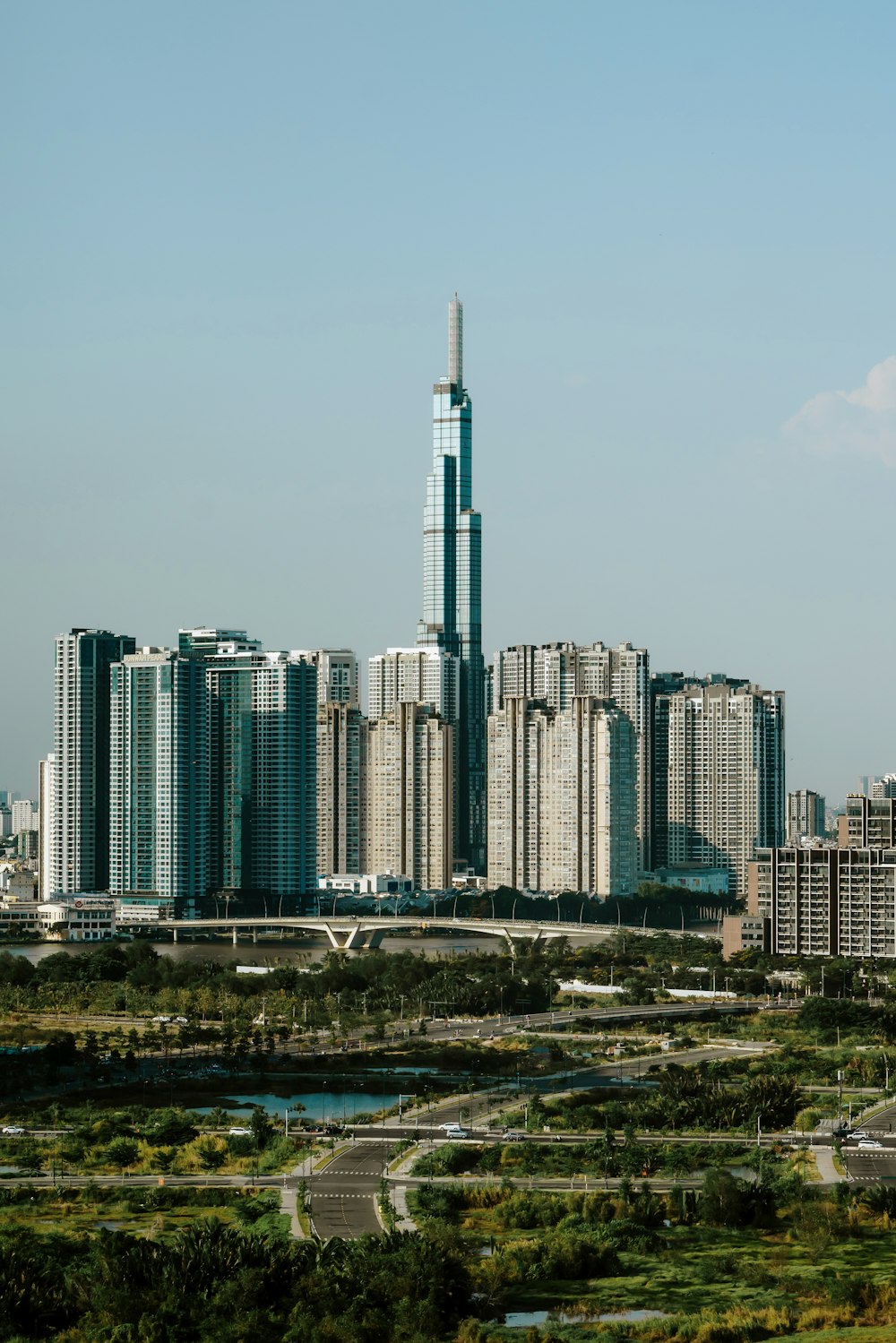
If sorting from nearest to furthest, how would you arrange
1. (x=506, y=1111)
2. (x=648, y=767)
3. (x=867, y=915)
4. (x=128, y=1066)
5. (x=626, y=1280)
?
(x=626, y=1280) < (x=506, y=1111) < (x=128, y=1066) < (x=867, y=915) < (x=648, y=767)

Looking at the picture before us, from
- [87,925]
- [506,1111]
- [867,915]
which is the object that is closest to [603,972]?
[867,915]

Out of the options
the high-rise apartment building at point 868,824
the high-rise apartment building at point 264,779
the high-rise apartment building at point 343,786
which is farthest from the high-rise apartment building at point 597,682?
the high-rise apartment building at point 868,824

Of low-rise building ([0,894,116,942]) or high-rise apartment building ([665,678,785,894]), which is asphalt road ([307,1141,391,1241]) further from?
high-rise apartment building ([665,678,785,894])

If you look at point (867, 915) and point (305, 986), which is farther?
point (867, 915)

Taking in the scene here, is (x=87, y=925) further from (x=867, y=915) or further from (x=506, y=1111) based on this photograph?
(x=506, y=1111)

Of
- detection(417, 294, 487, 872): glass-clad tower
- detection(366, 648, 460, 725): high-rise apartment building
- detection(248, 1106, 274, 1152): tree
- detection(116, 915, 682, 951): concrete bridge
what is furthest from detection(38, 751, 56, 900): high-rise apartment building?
detection(248, 1106, 274, 1152): tree

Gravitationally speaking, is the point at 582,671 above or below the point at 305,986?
above
